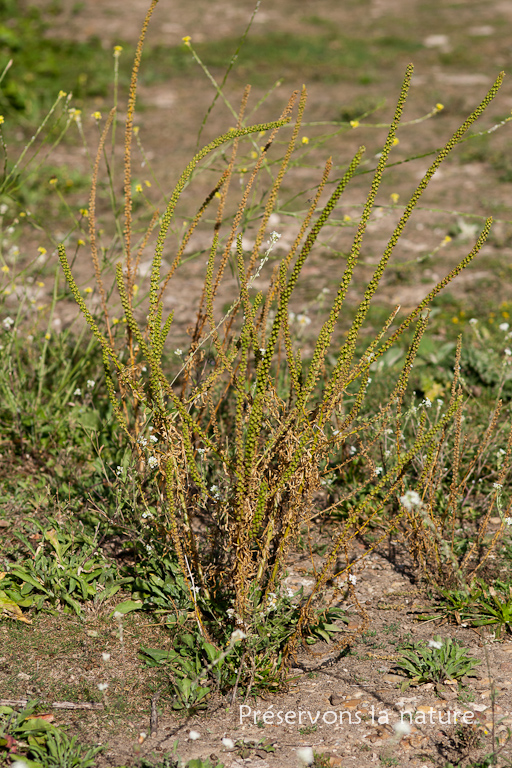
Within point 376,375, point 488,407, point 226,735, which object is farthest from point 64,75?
point 226,735

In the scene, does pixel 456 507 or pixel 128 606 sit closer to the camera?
pixel 128 606

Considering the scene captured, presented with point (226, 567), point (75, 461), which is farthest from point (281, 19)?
point (226, 567)

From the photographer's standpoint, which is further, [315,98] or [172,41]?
[172,41]

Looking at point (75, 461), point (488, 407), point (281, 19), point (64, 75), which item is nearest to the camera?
point (75, 461)

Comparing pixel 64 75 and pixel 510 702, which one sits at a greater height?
pixel 64 75

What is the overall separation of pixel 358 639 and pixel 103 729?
0.93 metres

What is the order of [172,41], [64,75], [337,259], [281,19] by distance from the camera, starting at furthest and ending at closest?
[281,19], [172,41], [64,75], [337,259]

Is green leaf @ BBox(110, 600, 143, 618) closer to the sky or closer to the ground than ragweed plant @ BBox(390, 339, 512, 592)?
closer to the ground

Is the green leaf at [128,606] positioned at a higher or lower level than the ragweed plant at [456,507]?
lower

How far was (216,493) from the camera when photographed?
8.96 ft

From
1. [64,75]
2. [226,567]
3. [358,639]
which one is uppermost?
[64,75]

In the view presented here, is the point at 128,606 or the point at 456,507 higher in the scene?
the point at 456,507

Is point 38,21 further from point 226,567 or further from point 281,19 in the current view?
point 226,567

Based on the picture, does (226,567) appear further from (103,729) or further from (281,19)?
(281,19)
